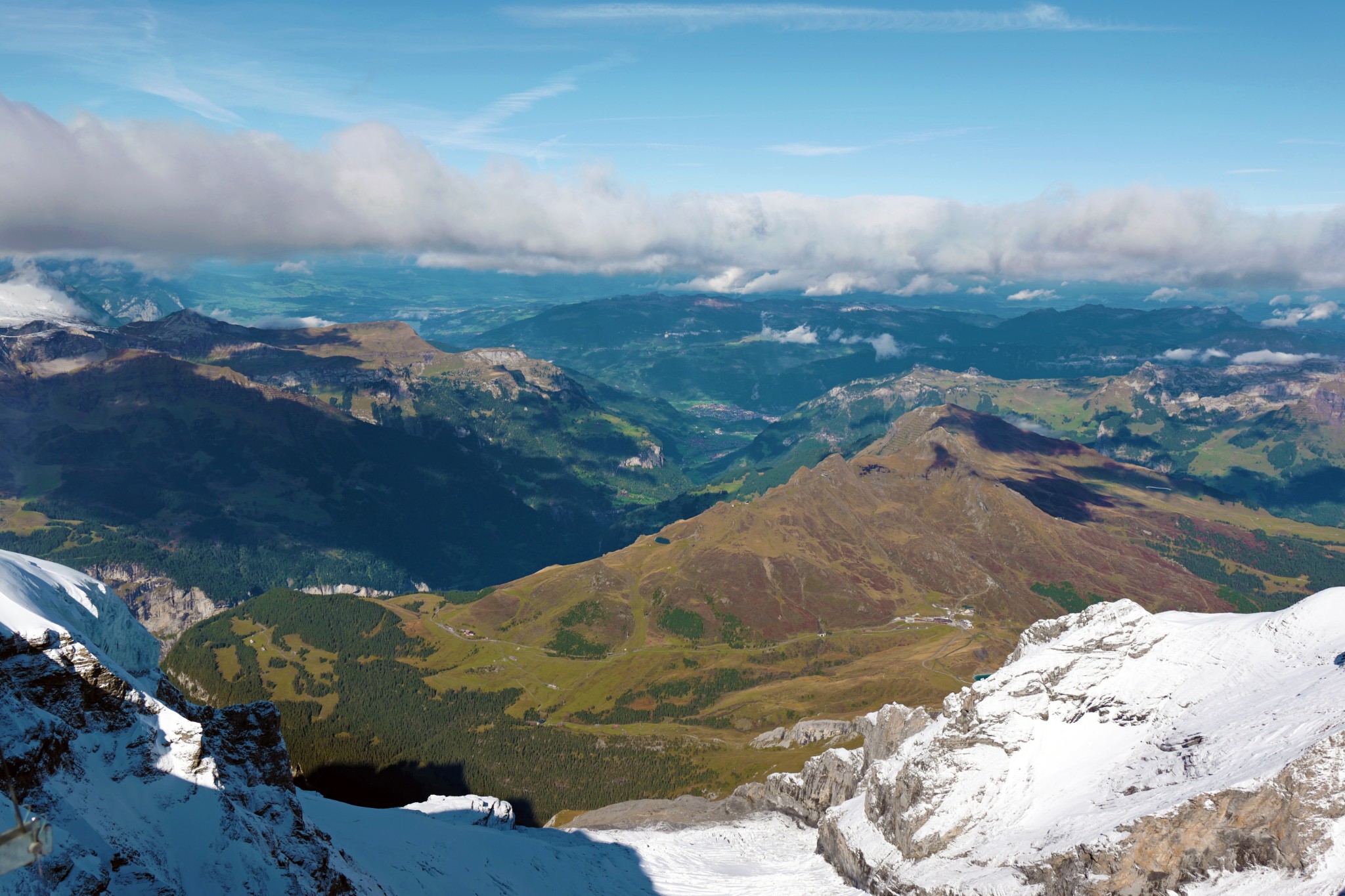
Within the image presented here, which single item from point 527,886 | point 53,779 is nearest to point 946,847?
point 527,886

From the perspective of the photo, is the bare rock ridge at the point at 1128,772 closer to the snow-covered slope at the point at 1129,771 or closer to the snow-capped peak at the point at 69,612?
the snow-covered slope at the point at 1129,771

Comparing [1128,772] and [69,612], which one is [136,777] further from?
[1128,772]

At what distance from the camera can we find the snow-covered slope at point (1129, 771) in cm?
6525

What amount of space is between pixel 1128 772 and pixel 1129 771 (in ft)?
0.82

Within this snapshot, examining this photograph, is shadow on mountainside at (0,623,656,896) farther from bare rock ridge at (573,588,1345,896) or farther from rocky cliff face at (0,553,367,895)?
bare rock ridge at (573,588,1345,896)

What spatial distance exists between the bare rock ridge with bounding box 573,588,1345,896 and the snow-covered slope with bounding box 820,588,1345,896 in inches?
7.8

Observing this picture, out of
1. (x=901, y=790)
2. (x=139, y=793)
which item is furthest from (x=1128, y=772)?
(x=139, y=793)

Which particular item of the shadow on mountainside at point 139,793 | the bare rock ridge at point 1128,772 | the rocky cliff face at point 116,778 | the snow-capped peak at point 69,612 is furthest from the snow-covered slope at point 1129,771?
the snow-capped peak at point 69,612

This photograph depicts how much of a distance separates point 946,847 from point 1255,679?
4417 cm

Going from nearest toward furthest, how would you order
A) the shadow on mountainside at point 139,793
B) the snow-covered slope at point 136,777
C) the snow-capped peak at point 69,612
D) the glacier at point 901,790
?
the shadow on mountainside at point 139,793 < the snow-covered slope at point 136,777 < the glacier at point 901,790 < the snow-capped peak at point 69,612

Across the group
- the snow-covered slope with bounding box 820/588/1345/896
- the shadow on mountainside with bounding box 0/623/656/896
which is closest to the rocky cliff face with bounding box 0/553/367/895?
the shadow on mountainside with bounding box 0/623/656/896

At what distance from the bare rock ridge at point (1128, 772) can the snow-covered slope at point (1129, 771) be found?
0.20 meters

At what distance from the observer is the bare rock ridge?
6525cm

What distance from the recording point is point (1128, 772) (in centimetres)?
8619
